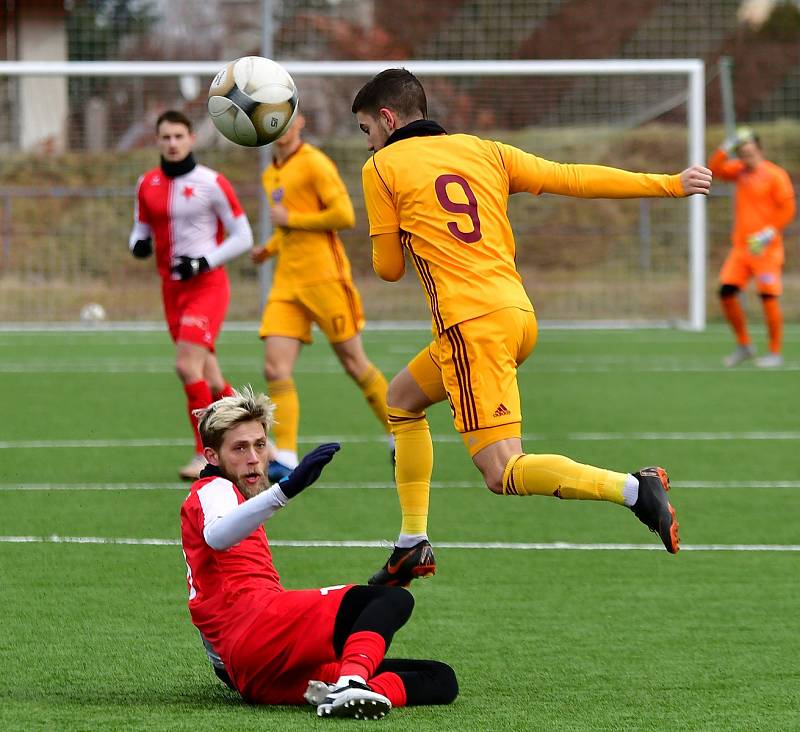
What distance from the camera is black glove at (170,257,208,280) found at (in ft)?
31.1

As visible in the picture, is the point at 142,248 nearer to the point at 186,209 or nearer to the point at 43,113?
the point at 186,209

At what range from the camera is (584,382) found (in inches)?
609

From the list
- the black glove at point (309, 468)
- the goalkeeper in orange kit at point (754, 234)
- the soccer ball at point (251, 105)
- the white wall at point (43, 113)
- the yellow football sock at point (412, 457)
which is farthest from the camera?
the white wall at point (43, 113)

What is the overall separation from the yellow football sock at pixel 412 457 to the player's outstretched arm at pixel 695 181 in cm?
140

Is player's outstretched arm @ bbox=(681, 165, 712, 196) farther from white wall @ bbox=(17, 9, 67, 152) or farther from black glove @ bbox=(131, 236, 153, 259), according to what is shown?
white wall @ bbox=(17, 9, 67, 152)

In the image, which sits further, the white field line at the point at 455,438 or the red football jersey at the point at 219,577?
the white field line at the point at 455,438

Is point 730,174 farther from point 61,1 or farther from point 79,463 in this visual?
point 61,1

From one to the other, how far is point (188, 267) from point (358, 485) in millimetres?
1657

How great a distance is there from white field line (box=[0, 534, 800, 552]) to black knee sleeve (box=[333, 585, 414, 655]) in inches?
107

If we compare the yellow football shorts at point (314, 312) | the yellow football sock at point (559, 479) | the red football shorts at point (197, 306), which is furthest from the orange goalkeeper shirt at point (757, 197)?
the yellow football sock at point (559, 479)

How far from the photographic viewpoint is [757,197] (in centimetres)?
1720

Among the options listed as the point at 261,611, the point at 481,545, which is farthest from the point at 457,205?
the point at 481,545

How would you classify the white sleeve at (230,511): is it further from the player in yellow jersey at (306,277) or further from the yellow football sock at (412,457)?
the player in yellow jersey at (306,277)

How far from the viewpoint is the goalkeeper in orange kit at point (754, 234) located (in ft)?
54.4
